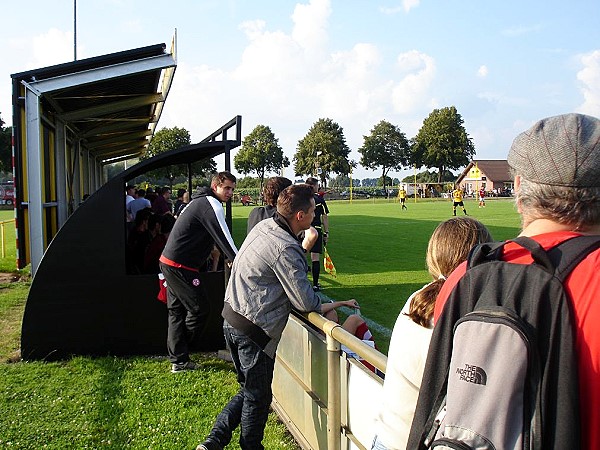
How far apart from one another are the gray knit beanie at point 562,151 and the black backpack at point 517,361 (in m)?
0.16

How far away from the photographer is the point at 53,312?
650 cm

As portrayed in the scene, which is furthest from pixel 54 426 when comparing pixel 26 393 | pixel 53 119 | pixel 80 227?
pixel 53 119

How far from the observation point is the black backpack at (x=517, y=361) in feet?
4.26

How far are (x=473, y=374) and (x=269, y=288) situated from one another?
245 cm

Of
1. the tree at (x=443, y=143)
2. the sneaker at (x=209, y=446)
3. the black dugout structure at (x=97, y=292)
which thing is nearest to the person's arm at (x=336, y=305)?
the sneaker at (x=209, y=446)

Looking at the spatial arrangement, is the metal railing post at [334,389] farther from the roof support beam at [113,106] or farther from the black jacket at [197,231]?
the roof support beam at [113,106]

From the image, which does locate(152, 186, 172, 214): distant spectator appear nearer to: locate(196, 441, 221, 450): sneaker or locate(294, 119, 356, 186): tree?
locate(196, 441, 221, 450): sneaker

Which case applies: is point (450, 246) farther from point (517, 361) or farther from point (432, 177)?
point (432, 177)

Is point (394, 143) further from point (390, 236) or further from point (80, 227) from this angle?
point (80, 227)

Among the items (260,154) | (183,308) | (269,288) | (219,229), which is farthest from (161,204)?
(260,154)

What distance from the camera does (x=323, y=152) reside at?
91.5 m

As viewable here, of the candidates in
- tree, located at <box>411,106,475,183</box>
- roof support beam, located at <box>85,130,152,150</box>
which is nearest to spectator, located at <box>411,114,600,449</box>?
roof support beam, located at <box>85,130,152,150</box>

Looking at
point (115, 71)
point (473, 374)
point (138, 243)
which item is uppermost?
point (115, 71)

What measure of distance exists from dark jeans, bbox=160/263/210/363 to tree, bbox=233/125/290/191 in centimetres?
7369
